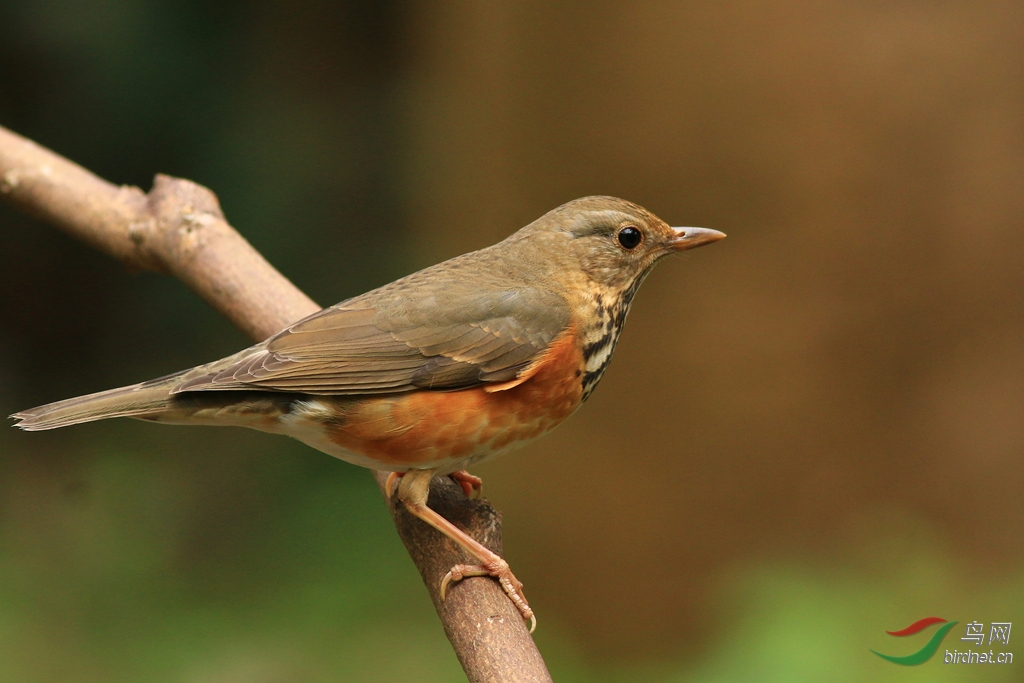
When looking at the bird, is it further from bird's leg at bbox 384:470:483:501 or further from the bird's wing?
bird's leg at bbox 384:470:483:501

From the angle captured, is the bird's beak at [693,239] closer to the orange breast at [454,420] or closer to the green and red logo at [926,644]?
the orange breast at [454,420]

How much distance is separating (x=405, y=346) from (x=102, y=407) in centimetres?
101

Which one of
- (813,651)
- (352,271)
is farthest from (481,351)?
(352,271)

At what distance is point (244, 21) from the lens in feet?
24.8

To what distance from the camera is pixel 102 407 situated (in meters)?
3.04

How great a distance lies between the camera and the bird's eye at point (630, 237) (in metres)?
3.71

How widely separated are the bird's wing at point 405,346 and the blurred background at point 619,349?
2209 mm

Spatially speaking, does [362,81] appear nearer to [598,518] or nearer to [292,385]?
[598,518]

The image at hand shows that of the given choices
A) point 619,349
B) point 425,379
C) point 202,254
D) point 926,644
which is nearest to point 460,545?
point 425,379

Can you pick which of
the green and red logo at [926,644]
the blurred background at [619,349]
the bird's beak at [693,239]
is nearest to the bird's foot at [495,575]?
the bird's beak at [693,239]

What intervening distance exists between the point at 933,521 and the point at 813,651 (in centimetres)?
185

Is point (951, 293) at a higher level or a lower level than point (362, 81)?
lower

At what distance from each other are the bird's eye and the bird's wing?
1.24 feet

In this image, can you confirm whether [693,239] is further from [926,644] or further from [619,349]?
[619,349]
